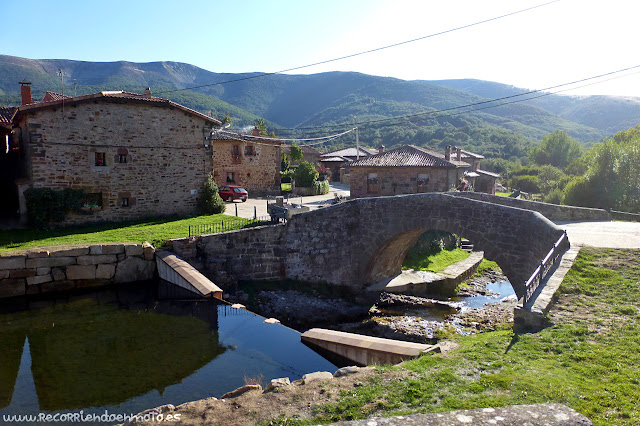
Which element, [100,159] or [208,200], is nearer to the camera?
[100,159]

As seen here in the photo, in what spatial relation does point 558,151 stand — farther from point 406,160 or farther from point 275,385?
point 275,385

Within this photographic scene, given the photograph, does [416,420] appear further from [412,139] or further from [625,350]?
[412,139]

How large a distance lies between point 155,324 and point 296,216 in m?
7.77

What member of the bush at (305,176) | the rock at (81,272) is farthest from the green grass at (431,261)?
the rock at (81,272)

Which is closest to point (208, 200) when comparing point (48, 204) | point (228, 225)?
point (228, 225)

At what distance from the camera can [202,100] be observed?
115375mm

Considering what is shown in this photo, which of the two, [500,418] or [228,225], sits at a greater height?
[228,225]

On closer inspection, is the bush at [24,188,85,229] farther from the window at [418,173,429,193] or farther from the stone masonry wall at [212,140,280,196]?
the window at [418,173,429,193]

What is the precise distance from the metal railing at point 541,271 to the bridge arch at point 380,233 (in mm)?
2077

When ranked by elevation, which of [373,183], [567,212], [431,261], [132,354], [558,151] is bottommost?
[431,261]

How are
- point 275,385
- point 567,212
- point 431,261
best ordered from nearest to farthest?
point 275,385
point 567,212
point 431,261

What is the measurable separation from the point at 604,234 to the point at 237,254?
43.8 ft

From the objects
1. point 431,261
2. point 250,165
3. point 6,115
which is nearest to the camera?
point 431,261

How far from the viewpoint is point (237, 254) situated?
57.2ft
